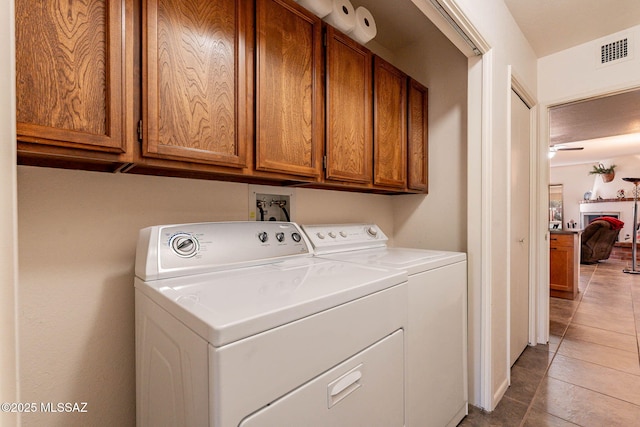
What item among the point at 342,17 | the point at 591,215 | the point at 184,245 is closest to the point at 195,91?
the point at 184,245

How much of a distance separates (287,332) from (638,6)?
2.94 metres

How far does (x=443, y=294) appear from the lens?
1494 millimetres

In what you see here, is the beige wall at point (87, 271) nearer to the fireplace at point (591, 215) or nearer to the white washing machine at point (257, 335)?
the white washing machine at point (257, 335)

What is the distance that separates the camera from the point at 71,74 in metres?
0.79

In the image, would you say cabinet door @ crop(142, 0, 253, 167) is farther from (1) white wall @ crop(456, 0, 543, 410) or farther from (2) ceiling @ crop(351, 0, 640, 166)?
(1) white wall @ crop(456, 0, 543, 410)

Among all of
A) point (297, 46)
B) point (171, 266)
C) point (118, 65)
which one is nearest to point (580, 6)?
point (297, 46)

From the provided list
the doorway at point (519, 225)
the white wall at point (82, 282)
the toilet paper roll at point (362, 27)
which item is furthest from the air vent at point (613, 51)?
the white wall at point (82, 282)

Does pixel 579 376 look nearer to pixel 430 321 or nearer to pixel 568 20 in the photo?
pixel 430 321

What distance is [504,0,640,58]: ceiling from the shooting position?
6.27ft

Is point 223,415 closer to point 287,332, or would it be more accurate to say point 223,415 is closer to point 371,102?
point 287,332

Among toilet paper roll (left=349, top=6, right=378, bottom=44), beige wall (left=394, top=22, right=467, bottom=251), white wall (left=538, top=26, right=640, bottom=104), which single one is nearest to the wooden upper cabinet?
beige wall (left=394, top=22, right=467, bottom=251)

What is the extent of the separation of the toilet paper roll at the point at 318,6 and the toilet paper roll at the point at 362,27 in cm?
21

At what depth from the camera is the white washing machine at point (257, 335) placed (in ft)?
2.13

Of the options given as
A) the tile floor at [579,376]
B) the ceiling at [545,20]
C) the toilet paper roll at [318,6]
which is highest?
the ceiling at [545,20]
